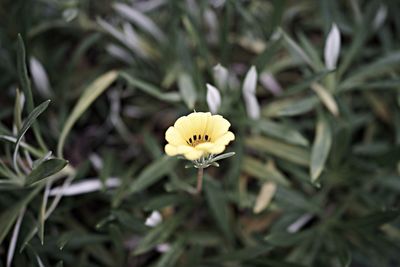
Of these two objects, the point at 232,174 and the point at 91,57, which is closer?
the point at 232,174

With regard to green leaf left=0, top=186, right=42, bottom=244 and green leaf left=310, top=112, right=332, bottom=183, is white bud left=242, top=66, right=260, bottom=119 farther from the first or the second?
green leaf left=0, top=186, right=42, bottom=244

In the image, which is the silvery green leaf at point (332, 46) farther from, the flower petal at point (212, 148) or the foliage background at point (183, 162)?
the flower petal at point (212, 148)

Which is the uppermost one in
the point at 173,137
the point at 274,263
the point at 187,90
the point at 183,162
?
the point at 173,137

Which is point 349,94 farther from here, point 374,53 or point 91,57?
point 91,57

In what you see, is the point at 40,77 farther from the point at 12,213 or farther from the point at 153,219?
the point at 153,219

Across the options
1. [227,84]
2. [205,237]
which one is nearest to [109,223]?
[205,237]

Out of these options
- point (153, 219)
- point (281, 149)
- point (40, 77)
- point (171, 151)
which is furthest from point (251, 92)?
point (40, 77)

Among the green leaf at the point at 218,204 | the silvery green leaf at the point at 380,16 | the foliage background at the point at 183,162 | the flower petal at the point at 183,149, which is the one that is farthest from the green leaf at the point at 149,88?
the silvery green leaf at the point at 380,16
